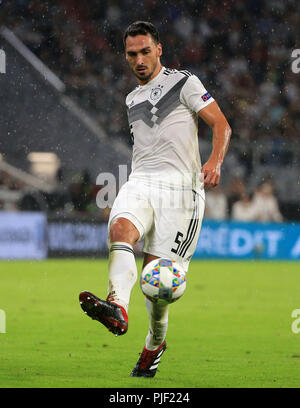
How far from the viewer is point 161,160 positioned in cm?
542

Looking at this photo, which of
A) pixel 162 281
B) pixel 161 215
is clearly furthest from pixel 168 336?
pixel 162 281

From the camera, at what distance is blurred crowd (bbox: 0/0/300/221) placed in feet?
60.0

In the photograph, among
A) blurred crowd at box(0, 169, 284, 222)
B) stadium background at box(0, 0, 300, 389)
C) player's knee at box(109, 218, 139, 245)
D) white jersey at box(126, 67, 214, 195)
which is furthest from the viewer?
blurred crowd at box(0, 169, 284, 222)

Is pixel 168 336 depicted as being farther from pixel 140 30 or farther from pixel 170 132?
pixel 140 30

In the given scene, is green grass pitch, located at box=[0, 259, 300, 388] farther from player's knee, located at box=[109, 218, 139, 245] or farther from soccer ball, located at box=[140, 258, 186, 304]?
player's knee, located at box=[109, 218, 139, 245]

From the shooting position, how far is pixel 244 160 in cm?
1686

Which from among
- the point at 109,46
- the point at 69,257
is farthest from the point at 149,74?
the point at 109,46

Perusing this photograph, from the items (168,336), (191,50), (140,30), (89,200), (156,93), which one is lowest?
(168,336)

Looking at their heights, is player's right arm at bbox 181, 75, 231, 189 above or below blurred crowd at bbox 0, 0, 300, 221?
below

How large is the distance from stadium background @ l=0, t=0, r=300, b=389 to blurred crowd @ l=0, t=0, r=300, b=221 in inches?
1.2

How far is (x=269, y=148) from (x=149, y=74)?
11.6 m

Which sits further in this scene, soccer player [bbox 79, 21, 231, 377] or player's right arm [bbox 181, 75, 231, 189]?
soccer player [bbox 79, 21, 231, 377]

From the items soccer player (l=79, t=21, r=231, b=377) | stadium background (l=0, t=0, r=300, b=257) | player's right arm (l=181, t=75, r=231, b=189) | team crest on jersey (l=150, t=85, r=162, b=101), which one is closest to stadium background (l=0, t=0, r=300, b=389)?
stadium background (l=0, t=0, r=300, b=257)

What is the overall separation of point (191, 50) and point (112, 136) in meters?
2.87
